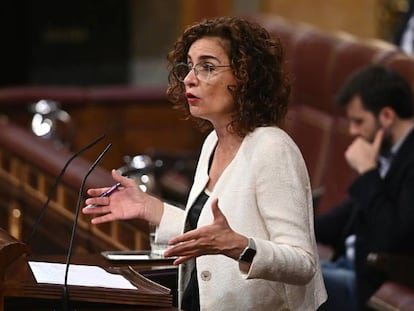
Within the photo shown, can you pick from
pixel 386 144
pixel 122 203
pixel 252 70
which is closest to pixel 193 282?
pixel 122 203

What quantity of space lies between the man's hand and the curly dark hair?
5.20ft

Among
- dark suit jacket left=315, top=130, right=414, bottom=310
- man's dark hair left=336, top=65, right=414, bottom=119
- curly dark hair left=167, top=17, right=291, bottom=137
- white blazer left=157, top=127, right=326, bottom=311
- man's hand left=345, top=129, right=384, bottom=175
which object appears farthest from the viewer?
man's dark hair left=336, top=65, right=414, bottom=119

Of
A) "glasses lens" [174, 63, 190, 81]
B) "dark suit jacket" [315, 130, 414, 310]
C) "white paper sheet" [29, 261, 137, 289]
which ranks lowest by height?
"dark suit jacket" [315, 130, 414, 310]

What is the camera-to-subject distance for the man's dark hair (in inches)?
176

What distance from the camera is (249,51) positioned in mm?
2740

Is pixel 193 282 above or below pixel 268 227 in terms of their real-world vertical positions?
below

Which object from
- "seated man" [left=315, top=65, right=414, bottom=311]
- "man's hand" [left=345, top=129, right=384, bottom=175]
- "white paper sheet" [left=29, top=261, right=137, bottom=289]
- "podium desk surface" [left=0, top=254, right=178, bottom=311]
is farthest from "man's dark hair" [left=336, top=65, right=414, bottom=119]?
"podium desk surface" [left=0, top=254, right=178, bottom=311]

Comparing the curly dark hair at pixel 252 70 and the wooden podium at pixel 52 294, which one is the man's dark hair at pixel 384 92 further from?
the wooden podium at pixel 52 294

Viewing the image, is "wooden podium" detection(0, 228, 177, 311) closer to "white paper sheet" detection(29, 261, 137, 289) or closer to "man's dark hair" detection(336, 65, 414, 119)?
"white paper sheet" detection(29, 261, 137, 289)

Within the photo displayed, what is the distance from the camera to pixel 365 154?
14.4ft

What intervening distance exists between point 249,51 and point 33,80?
22.4 ft

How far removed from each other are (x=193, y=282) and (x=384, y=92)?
1.90 m

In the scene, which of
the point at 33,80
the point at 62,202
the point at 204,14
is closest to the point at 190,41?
the point at 62,202

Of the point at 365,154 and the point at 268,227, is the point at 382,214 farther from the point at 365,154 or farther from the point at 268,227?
the point at 268,227
